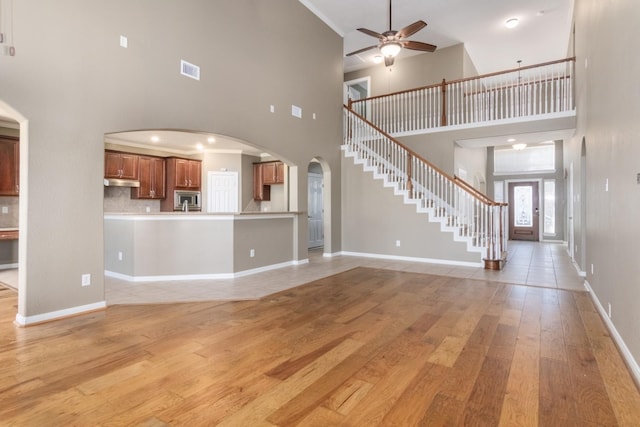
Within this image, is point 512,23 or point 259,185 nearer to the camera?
point 512,23

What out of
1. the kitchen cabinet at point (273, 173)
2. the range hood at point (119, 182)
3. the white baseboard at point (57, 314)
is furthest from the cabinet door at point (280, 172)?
the white baseboard at point (57, 314)

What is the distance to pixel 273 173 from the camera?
29.2ft

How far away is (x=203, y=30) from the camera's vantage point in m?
4.78

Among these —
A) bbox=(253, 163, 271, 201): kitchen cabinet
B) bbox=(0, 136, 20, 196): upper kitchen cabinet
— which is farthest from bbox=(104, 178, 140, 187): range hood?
bbox=(253, 163, 271, 201): kitchen cabinet

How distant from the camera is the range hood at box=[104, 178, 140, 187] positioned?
7.31 m

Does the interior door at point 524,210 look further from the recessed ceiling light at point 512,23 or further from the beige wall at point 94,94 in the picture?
the beige wall at point 94,94

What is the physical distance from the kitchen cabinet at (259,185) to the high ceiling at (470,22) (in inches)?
154

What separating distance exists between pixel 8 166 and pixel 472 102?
9.33 metres

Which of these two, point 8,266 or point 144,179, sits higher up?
point 144,179

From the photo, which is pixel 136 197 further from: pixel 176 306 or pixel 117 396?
pixel 117 396

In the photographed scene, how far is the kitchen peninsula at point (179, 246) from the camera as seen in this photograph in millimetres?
5035

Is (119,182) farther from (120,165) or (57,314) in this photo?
(57,314)

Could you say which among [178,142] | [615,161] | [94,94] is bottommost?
[615,161]

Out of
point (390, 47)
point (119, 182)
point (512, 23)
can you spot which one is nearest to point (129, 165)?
point (119, 182)
